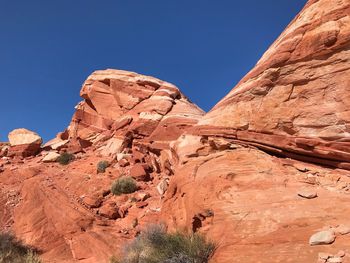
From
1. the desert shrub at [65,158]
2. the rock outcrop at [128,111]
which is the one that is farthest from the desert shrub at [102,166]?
the desert shrub at [65,158]

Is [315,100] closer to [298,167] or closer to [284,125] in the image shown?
[284,125]

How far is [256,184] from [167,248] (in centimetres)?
285

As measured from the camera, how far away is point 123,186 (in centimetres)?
1878

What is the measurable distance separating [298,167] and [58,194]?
42.9ft

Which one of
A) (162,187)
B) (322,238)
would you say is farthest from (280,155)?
(162,187)

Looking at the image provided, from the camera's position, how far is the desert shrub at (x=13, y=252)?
12.0 metres

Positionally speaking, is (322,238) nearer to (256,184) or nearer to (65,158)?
(256,184)

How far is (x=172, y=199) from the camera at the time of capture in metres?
12.3

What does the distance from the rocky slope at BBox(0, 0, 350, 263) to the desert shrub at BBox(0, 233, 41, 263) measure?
883 mm

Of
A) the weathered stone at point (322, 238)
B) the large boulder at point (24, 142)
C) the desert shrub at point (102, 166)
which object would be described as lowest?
the weathered stone at point (322, 238)

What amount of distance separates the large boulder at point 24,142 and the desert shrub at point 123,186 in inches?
476

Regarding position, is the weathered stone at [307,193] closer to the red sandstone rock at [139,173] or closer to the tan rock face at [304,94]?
the tan rock face at [304,94]

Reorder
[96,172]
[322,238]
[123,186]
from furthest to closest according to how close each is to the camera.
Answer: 1. [96,172]
2. [123,186]
3. [322,238]

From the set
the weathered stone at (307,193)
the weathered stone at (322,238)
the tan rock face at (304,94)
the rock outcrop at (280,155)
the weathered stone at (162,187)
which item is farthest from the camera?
the weathered stone at (162,187)
